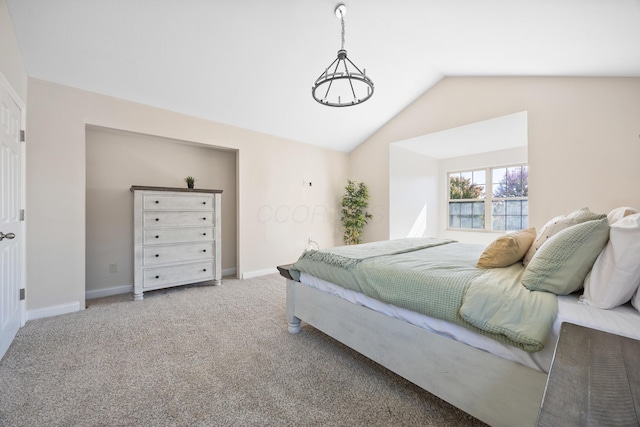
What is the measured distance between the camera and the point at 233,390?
161 cm

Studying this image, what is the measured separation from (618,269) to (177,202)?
388 centimetres

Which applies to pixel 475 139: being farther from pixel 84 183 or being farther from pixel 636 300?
pixel 84 183

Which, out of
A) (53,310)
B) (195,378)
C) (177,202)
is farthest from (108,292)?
(195,378)

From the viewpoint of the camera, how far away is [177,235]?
3.49m

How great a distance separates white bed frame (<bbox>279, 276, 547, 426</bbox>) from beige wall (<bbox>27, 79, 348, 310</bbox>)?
2.62 m

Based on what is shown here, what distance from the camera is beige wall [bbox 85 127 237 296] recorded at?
3.30m

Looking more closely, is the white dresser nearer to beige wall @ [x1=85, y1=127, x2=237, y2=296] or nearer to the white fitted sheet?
beige wall @ [x1=85, y1=127, x2=237, y2=296]

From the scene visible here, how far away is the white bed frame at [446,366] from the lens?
1.15 metres

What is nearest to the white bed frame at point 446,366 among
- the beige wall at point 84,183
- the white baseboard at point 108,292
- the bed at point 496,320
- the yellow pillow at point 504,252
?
the bed at point 496,320

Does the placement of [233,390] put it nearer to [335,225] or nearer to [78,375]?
[78,375]

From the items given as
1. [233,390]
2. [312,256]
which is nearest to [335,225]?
[312,256]

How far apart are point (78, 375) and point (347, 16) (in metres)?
3.68

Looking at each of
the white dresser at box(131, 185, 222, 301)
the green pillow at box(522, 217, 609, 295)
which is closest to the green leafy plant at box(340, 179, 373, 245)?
the white dresser at box(131, 185, 222, 301)

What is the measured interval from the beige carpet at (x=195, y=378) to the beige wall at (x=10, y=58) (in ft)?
6.85
